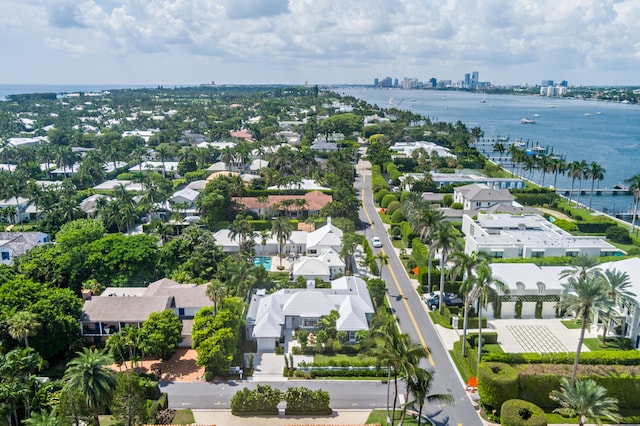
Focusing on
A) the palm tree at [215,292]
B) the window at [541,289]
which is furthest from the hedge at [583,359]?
the palm tree at [215,292]

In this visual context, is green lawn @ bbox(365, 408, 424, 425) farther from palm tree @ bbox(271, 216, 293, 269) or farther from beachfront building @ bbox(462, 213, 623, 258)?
palm tree @ bbox(271, 216, 293, 269)

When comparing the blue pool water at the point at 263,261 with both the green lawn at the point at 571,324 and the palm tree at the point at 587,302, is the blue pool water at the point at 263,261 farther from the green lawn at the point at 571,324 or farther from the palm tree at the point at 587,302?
the palm tree at the point at 587,302

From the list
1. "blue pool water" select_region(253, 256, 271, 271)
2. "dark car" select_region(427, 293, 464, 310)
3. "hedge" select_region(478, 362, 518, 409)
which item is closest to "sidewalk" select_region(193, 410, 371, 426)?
"hedge" select_region(478, 362, 518, 409)

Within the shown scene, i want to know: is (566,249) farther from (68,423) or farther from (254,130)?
(254,130)

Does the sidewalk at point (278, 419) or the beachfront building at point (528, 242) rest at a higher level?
the beachfront building at point (528, 242)

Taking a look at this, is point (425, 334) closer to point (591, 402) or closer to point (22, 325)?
point (591, 402)

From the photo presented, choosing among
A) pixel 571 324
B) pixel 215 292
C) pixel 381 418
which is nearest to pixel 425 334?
pixel 381 418

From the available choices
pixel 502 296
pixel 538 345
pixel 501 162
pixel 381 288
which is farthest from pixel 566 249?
pixel 501 162
